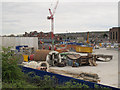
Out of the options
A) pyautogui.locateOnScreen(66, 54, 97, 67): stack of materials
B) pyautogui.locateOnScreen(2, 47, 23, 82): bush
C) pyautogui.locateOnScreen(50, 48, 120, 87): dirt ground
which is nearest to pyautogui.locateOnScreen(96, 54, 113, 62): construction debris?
pyautogui.locateOnScreen(50, 48, 120, 87): dirt ground

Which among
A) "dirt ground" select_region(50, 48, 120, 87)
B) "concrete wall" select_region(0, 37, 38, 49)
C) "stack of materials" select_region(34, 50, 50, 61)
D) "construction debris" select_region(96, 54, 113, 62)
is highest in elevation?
"concrete wall" select_region(0, 37, 38, 49)

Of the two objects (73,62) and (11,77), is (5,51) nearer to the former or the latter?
(11,77)

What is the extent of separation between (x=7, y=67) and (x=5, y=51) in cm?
108

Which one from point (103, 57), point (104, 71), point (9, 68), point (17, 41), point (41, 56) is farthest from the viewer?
point (17, 41)

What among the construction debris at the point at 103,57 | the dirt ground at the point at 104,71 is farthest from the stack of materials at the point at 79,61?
the construction debris at the point at 103,57

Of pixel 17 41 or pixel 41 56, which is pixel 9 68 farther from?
pixel 17 41

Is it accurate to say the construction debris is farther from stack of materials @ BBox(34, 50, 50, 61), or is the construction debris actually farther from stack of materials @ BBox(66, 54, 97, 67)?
stack of materials @ BBox(34, 50, 50, 61)

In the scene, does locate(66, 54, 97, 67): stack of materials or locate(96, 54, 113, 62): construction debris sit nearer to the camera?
locate(66, 54, 97, 67): stack of materials

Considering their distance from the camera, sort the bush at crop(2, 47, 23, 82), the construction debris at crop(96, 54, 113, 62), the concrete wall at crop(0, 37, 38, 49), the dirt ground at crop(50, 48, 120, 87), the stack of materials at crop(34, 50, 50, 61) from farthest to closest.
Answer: the concrete wall at crop(0, 37, 38, 49)
the construction debris at crop(96, 54, 113, 62)
the stack of materials at crop(34, 50, 50, 61)
the dirt ground at crop(50, 48, 120, 87)
the bush at crop(2, 47, 23, 82)

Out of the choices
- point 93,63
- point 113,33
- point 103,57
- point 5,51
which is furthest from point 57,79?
point 113,33

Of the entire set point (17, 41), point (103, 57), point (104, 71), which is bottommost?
point (104, 71)

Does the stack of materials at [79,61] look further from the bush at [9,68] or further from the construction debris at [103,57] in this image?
the bush at [9,68]

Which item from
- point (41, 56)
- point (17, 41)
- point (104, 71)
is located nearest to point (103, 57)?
point (104, 71)

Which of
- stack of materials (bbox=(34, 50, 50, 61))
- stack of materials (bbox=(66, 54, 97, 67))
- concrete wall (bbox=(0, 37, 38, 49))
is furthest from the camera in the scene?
concrete wall (bbox=(0, 37, 38, 49))
